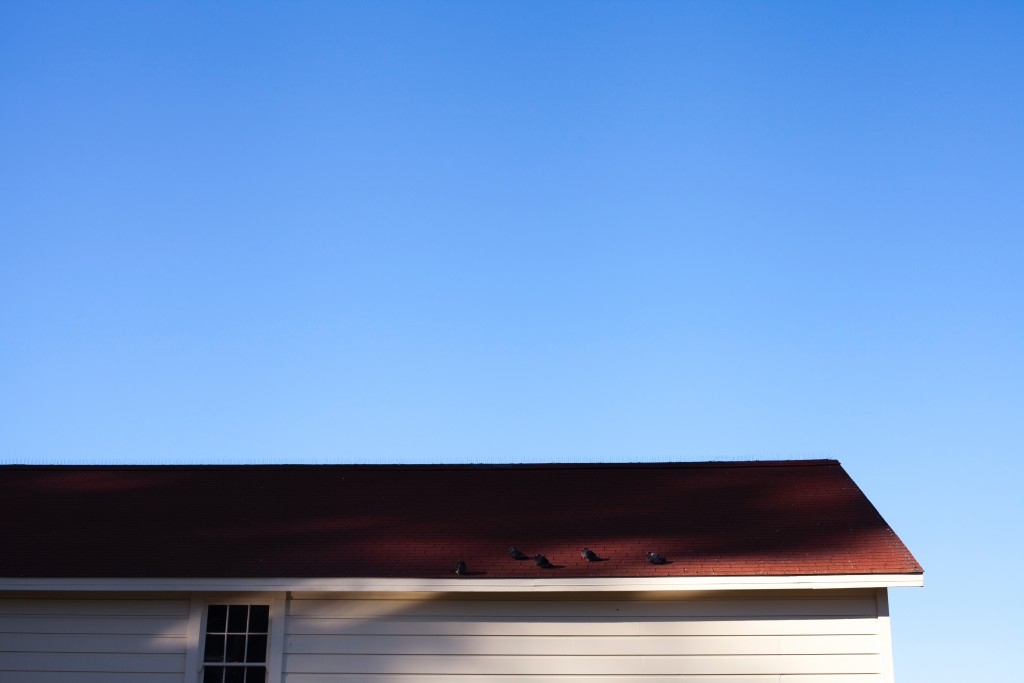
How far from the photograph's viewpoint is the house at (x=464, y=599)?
13.5m

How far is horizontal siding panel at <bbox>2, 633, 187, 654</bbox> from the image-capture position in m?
14.0

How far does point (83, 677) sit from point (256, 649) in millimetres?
2141

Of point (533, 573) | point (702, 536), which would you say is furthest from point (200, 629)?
point (702, 536)

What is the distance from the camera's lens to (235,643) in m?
14.1

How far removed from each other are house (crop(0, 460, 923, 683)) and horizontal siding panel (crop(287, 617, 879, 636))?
2cm

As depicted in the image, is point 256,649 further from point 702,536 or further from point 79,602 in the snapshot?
point 702,536

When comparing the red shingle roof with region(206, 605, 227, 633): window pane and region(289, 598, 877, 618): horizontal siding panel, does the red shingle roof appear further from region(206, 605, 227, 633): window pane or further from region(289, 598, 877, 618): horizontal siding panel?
region(206, 605, 227, 633): window pane

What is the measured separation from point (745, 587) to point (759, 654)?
0.84 meters

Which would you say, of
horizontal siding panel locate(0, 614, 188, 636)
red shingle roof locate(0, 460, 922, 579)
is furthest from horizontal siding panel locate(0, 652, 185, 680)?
red shingle roof locate(0, 460, 922, 579)

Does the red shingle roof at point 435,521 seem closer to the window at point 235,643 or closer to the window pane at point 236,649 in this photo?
the window at point 235,643

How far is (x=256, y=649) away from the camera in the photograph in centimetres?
1402

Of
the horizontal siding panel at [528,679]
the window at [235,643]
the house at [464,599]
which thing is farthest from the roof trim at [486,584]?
the horizontal siding panel at [528,679]

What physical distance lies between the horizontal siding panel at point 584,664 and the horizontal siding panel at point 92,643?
152 cm

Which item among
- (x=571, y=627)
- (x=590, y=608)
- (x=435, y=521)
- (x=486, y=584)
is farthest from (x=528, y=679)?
(x=435, y=521)
